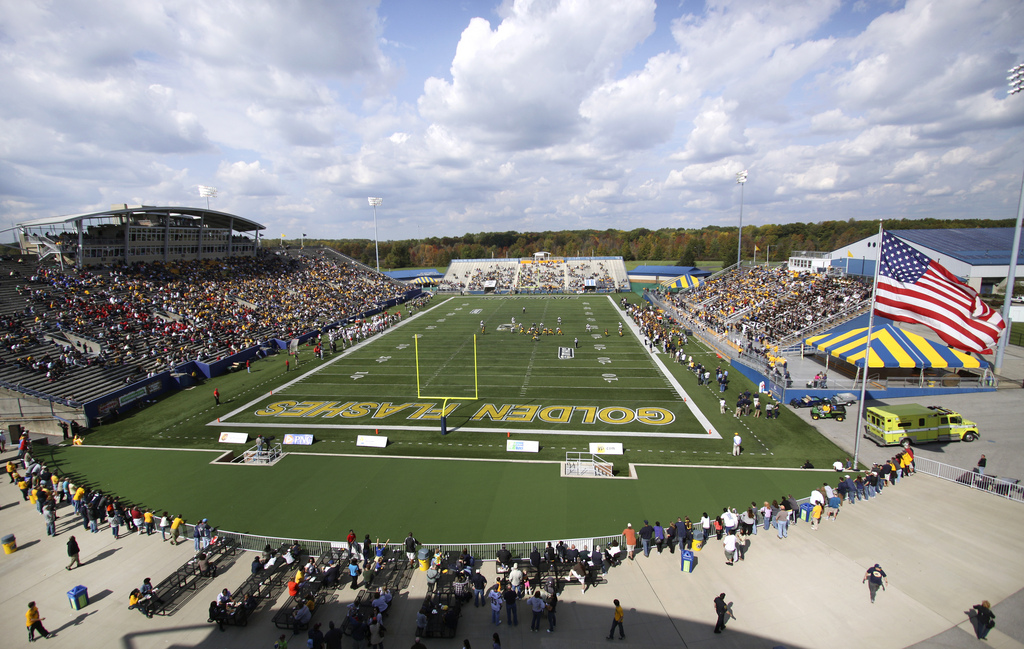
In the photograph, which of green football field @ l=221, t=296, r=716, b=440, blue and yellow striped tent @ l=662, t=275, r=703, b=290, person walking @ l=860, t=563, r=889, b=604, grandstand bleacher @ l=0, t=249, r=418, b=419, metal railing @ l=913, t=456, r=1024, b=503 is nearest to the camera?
person walking @ l=860, t=563, r=889, b=604

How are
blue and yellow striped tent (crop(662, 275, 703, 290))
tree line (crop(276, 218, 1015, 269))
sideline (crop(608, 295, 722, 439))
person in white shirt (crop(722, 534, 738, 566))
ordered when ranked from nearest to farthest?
1. person in white shirt (crop(722, 534, 738, 566))
2. sideline (crop(608, 295, 722, 439))
3. blue and yellow striped tent (crop(662, 275, 703, 290))
4. tree line (crop(276, 218, 1015, 269))

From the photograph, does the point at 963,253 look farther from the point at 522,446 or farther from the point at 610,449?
the point at 522,446

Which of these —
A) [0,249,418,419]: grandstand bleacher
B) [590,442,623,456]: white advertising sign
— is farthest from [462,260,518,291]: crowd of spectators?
[590,442,623,456]: white advertising sign

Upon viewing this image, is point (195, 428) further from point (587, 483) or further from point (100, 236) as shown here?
point (100, 236)

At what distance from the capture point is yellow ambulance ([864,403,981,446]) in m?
17.6

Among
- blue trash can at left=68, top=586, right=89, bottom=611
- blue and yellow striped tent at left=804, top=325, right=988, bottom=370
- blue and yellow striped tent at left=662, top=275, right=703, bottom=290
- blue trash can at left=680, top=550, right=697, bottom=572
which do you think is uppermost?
blue and yellow striped tent at left=662, top=275, right=703, bottom=290

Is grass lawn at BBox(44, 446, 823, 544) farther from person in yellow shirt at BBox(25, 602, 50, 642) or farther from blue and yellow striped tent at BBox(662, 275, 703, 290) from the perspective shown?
blue and yellow striped tent at BBox(662, 275, 703, 290)

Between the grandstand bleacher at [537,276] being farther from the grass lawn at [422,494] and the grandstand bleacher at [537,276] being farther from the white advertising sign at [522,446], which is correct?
the grass lawn at [422,494]

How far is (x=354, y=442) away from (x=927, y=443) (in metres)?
23.0

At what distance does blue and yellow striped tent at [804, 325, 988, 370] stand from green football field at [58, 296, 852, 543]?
546 cm

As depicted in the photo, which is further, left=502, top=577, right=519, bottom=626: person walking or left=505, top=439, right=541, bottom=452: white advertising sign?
left=505, top=439, right=541, bottom=452: white advertising sign

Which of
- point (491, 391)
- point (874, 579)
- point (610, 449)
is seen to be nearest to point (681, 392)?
point (610, 449)

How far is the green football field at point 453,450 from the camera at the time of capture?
14.3m

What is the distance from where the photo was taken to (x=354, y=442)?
19797 millimetres
